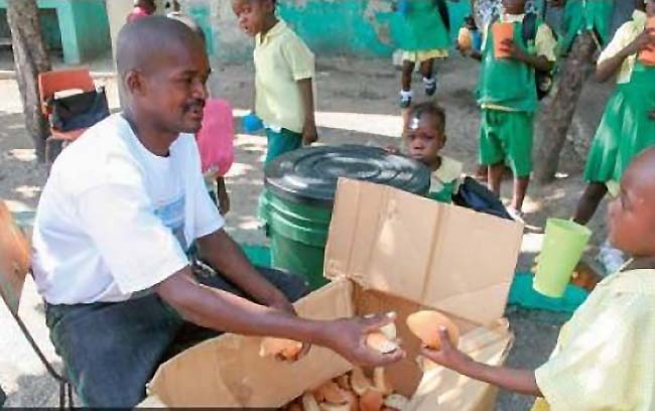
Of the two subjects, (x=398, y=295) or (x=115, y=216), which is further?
(x=398, y=295)

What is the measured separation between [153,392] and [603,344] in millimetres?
926

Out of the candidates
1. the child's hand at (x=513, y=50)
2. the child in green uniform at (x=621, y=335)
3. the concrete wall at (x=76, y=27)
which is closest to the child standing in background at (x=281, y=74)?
the child's hand at (x=513, y=50)

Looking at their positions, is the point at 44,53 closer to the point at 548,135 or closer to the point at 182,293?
the point at 548,135

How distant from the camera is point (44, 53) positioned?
18.7 ft

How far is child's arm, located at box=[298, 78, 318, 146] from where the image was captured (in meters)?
4.04

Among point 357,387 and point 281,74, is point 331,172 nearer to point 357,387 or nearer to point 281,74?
point 357,387

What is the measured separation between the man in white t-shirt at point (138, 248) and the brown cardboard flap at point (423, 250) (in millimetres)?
311

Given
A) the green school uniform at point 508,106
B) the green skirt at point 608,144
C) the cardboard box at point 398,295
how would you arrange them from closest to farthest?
the cardboard box at point 398,295, the green skirt at point 608,144, the green school uniform at point 508,106

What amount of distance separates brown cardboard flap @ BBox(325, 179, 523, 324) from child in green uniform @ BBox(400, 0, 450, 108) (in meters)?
4.85

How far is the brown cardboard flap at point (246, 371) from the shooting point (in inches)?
71.4

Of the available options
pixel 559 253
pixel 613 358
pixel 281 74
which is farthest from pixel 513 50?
pixel 613 358

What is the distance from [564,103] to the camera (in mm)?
4980

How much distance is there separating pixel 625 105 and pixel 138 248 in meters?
2.78

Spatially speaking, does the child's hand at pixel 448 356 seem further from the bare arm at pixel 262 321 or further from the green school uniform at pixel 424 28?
the green school uniform at pixel 424 28
